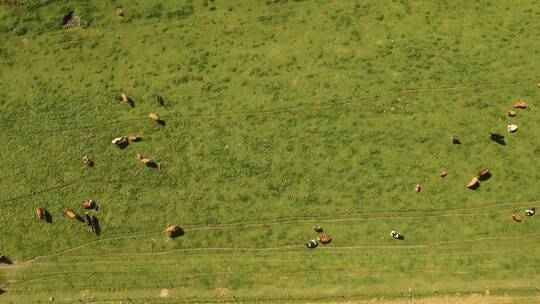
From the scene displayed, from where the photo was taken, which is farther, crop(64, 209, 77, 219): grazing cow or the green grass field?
crop(64, 209, 77, 219): grazing cow

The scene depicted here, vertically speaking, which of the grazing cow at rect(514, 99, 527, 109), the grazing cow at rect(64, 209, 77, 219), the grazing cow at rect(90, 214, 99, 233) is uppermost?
the grazing cow at rect(514, 99, 527, 109)

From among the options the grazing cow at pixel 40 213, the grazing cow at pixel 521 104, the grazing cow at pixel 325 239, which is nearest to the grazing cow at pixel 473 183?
the grazing cow at pixel 521 104

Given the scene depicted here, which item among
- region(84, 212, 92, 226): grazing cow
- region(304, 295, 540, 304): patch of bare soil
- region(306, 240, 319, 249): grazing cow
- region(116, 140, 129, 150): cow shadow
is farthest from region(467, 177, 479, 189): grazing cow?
region(84, 212, 92, 226): grazing cow

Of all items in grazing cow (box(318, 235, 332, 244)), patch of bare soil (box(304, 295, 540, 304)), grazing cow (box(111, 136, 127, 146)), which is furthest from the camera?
grazing cow (box(111, 136, 127, 146))

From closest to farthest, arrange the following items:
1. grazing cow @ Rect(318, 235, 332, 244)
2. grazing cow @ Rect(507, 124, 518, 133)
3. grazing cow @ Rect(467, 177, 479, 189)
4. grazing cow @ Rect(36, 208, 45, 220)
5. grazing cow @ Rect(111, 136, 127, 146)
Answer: grazing cow @ Rect(318, 235, 332, 244) < grazing cow @ Rect(467, 177, 479, 189) < grazing cow @ Rect(507, 124, 518, 133) < grazing cow @ Rect(36, 208, 45, 220) < grazing cow @ Rect(111, 136, 127, 146)

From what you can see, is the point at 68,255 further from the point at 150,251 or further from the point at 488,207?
the point at 488,207

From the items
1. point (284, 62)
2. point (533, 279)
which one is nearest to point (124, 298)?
point (284, 62)

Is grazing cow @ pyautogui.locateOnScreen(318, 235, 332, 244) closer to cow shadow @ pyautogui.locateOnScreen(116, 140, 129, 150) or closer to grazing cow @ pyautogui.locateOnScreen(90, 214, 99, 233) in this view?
cow shadow @ pyautogui.locateOnScreen(116, 140, 129, 150)

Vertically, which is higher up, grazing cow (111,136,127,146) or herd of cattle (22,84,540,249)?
grazing cow (111,136,127,146)

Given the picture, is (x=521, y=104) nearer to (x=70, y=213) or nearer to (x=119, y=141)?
(x=119, y=141)

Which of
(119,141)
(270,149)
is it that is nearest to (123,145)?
(119,141)
